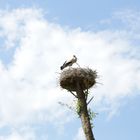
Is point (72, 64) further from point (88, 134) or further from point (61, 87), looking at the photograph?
point (88, 134)

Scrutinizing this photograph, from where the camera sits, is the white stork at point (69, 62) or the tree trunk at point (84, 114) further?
the white stork at point (69, 62)

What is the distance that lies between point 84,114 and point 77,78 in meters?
1.82

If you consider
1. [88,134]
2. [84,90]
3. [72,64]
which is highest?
[72,64]

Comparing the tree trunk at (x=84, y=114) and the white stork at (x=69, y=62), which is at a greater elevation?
the white stork at (x=69, y=62)

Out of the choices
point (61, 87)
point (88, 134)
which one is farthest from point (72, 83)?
point (88, 134)

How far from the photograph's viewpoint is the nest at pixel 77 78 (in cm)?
2788

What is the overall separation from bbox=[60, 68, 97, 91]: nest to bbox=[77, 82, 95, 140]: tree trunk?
9.6 inches

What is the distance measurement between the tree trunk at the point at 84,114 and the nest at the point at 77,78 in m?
0.24

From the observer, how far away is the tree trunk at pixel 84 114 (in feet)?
86.5

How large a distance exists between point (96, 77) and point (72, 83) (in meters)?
1.14

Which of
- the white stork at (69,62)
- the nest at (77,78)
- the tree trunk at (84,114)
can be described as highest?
the white stork at (69,62)

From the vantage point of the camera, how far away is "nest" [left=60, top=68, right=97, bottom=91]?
2788 cm

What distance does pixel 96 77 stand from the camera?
28281 mm

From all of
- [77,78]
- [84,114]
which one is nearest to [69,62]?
[77,78]
